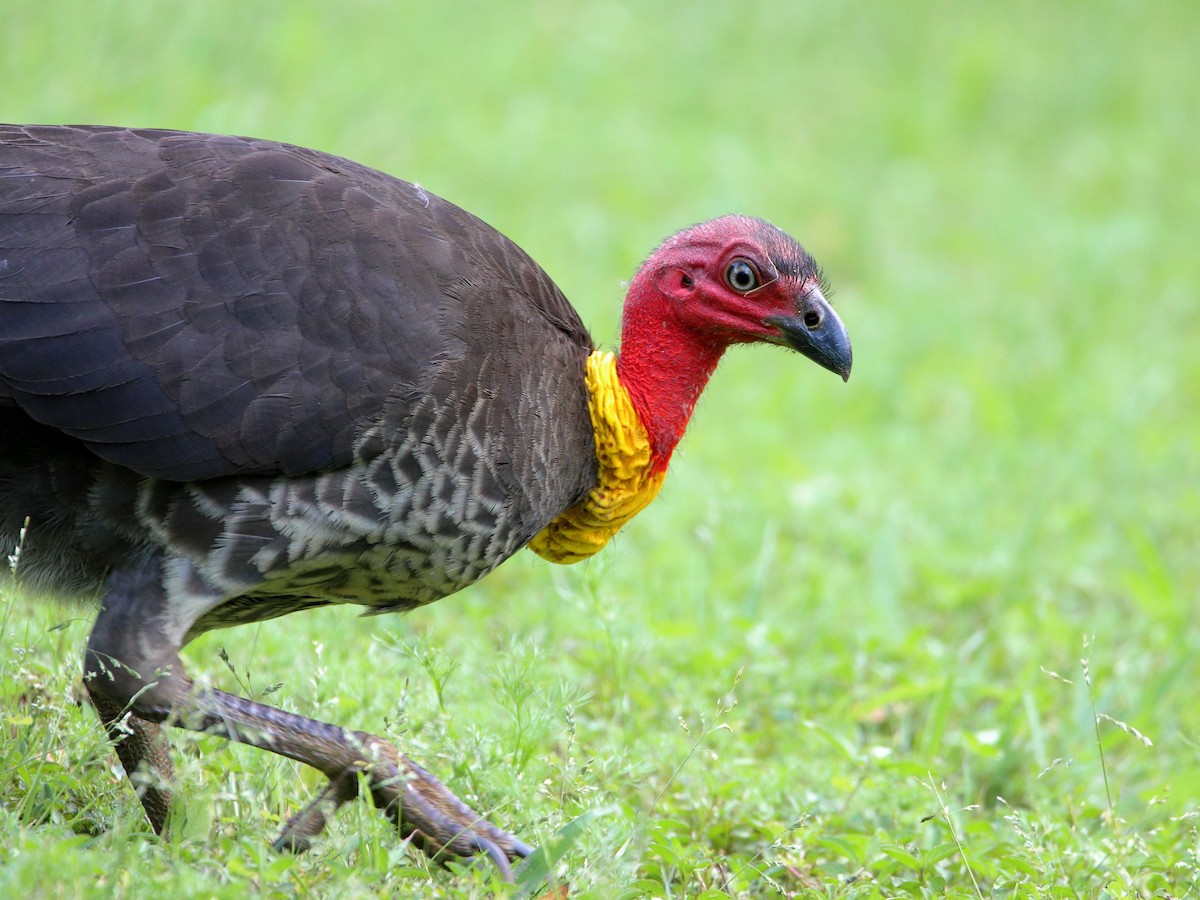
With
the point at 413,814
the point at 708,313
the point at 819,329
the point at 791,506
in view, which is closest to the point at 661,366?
the point at 708,313

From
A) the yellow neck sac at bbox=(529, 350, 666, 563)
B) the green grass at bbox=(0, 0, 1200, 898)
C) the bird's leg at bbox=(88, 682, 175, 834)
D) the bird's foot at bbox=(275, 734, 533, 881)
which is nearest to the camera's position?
the bird's foot at bbox=(275, 734, 533, 881)

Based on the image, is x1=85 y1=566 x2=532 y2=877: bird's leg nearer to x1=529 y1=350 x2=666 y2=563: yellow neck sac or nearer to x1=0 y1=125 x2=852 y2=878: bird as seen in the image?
x1=0 y1=125 x2=852 y2=878: bird

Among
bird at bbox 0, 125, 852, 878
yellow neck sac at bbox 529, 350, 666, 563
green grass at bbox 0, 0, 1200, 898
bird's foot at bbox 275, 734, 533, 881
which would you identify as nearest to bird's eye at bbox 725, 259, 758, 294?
yellow neck sac at bbox 529, 350, 666, 563

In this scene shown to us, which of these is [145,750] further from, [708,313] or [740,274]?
[740,274]

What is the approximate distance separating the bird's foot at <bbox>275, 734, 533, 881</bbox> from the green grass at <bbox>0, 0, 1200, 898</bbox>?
74mm

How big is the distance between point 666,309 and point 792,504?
3025 millimetres

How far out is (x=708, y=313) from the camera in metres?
4.21

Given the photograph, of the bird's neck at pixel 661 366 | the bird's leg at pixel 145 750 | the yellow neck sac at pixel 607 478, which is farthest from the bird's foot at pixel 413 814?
the bird's neck at pixel 661 366

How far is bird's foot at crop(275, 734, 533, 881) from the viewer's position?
3469 mm

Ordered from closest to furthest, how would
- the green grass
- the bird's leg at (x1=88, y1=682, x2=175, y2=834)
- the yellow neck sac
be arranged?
the bird's leg at (x1=88, y1=682, x2=175, y2=834) → the green grass → the yellow neck sac

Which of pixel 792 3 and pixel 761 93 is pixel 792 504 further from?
pixel 792 3

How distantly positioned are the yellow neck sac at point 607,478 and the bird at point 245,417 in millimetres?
249

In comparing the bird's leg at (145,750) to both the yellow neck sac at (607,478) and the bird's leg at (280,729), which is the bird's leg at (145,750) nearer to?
the bird's leg at (280,729)

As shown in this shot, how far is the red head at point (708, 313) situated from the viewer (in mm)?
4184
